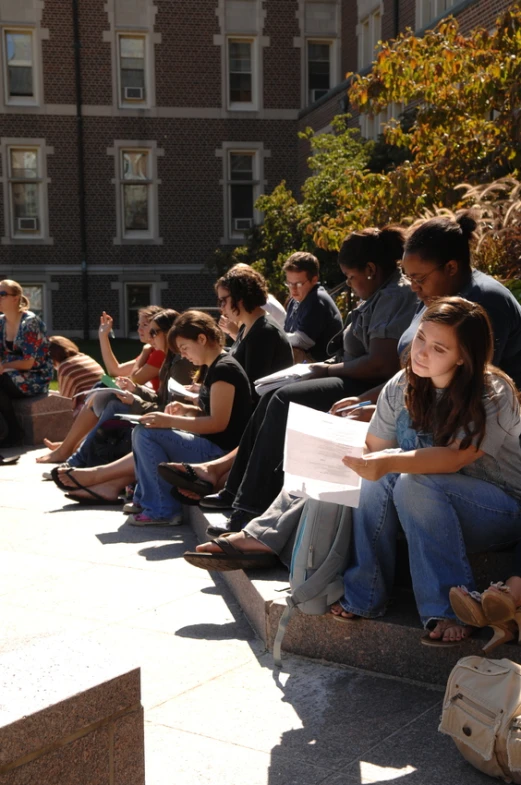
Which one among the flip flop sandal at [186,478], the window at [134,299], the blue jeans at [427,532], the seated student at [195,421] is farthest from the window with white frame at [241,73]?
the blue jeans at [427,532]

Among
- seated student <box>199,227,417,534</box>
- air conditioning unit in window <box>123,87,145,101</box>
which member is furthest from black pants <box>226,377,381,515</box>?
air conditioning unit in window <box>123,87,145,101</box>

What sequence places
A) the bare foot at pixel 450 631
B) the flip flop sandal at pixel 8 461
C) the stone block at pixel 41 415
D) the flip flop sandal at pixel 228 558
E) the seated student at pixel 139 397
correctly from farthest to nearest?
the stone block at pixel 41 415 → the flip flop sandal at pixel 8 461 → the seated student at pixel 139 397 → the flip flop sandal at pixel 228 558 → the bare foot at pixel 450 631

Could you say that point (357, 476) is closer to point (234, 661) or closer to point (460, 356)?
point (460, 356)

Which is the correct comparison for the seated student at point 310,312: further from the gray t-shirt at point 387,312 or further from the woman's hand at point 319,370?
the gray t-shirt at point 387,312

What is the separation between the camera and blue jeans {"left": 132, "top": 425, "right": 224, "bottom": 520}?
6379 millimetres

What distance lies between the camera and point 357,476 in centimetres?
347

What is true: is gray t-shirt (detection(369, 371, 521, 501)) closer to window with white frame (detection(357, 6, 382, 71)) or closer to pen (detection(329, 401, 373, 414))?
pen (detection(329, 401, 373, 414))

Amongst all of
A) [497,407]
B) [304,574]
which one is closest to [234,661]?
[304,574]

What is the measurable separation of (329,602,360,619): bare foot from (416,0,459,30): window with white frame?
19.5 meters

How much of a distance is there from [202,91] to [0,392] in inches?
859

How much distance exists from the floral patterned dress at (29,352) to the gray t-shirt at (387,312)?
579 cm

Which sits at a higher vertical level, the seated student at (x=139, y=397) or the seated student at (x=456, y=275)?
the seated student at (x=456, y=275)

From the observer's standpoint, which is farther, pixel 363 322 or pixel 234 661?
pixel 363 322

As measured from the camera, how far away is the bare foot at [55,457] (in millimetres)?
9109
